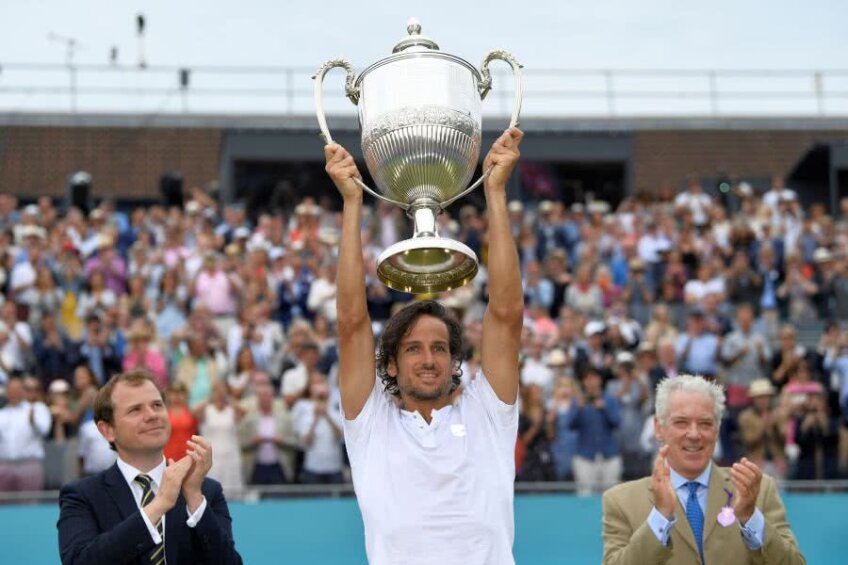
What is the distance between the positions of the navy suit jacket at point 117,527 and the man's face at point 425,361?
812 millimetres

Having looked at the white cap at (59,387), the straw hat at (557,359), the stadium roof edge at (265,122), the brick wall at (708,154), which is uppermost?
the stadium roof edge at (265,122)

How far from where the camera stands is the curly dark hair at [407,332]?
16.3ft

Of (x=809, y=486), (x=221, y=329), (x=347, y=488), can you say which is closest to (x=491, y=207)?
(x=347, y=488)

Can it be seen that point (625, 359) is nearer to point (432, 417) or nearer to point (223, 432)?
point (223, 432)

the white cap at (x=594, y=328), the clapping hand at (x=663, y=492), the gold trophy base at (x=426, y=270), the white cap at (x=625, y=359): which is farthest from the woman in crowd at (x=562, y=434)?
the gold trophy base at (x=426, y=270)

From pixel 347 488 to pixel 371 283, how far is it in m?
3.98

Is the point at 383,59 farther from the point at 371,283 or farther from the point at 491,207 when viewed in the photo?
the point at 371,283

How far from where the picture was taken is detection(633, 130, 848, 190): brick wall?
25000mm

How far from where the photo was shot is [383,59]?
5098 millimetres

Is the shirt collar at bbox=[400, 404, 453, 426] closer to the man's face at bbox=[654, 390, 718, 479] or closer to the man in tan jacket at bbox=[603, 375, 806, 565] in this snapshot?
the man in tan jacket at bbox=[603, 375, 806, 565]

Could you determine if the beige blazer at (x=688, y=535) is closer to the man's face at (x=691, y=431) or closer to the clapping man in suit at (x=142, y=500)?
the man's face at (x=691, y=431)

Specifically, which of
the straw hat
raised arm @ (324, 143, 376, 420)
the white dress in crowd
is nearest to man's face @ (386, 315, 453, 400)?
raised arm @ (324, 143, 376, 420)

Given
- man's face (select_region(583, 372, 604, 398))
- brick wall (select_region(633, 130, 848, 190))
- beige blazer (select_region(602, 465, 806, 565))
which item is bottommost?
beige blazer (select_region(602, 465, 806, 565))

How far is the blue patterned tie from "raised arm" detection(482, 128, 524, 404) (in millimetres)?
1015
